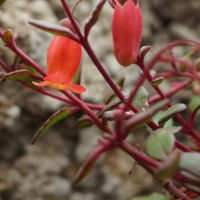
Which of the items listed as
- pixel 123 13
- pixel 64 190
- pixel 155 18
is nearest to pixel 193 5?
pixel 155 18

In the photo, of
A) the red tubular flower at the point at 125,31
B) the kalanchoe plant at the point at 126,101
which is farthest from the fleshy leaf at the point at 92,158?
the red tubular flower at the point at 125,31

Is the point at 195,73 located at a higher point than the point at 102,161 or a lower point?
higher

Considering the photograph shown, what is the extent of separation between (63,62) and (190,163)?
0.74ft

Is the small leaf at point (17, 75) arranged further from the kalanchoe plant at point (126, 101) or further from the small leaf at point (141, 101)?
the small leaf at point (141, 101)

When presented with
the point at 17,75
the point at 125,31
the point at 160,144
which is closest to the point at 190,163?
the point at 160,144

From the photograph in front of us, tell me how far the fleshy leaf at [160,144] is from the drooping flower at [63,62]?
5.6 inches

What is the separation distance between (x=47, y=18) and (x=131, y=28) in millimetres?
742

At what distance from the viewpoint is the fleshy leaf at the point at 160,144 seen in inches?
13.4

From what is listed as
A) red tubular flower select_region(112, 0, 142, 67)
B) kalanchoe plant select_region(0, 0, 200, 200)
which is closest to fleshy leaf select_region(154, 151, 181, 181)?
kalanchoe plant select_region(0, 0, 200, 200)

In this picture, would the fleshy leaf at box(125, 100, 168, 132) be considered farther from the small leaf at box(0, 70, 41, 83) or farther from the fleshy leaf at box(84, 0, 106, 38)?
the small leaf at box(0, 70, 41, 83)

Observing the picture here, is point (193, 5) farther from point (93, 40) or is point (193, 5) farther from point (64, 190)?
point (64, 190)

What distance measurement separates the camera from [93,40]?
4.17ft

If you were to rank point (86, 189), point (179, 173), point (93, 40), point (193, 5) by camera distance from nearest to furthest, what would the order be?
point (179, 173)
point (86, 189)
point (93, 40)
point (193, 5)

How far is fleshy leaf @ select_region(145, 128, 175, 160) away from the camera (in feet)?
1.12
